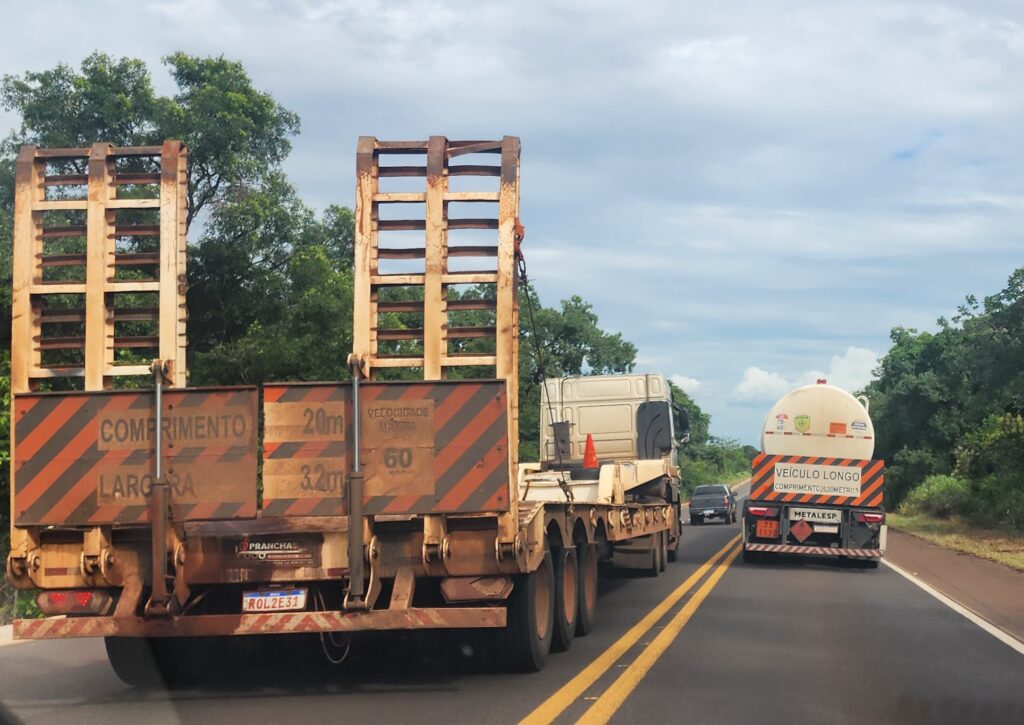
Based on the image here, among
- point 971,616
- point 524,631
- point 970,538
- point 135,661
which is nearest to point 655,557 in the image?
point 971,616

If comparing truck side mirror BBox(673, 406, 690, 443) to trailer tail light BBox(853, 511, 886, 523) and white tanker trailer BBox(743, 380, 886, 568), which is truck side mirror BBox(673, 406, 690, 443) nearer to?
white tanker trailer BBox(743, 380, 886, 568)

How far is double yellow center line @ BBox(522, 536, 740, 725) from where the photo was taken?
769cm

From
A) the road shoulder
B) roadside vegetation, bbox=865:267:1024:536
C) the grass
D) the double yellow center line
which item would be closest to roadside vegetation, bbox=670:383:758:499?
roadside vegetation, bbox=865:267:1024:536

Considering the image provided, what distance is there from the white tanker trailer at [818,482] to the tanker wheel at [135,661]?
14.0m

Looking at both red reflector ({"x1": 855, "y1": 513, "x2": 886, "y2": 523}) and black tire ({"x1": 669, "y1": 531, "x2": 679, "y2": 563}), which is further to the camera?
black tire ({"x1": 669, "y1": 531, "x2": 679, "y2": 563})

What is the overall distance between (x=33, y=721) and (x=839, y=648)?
6769 millimetres

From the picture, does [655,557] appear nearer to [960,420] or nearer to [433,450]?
[433,450]

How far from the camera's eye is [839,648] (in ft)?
36.2

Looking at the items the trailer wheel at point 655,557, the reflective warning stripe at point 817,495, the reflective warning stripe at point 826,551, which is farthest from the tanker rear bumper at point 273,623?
the reflective warning stripe at point 817,495

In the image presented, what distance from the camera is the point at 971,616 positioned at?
14.2 m

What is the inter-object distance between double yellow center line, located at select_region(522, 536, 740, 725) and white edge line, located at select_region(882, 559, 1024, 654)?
3064mm

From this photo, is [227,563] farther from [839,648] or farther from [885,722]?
[839,648]

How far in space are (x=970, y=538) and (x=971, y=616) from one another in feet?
64.8

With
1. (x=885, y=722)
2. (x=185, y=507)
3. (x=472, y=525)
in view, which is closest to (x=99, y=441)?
(x=185, y=507)
